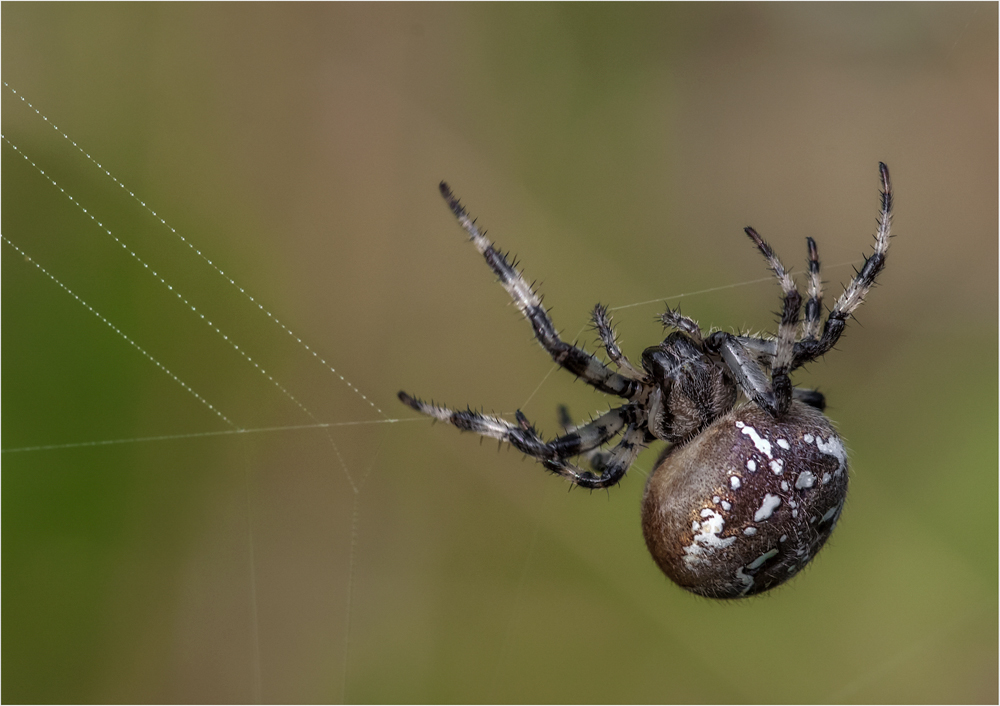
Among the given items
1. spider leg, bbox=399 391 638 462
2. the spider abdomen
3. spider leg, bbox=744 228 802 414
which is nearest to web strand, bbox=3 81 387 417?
spider leg, bbox=399 391 638 462

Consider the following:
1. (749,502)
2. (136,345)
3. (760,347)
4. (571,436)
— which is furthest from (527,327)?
(749,502)

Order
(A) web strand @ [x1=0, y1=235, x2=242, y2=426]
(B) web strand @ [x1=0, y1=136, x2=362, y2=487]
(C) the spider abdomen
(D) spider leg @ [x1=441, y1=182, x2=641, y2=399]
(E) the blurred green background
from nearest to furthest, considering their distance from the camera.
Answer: (C) the spider abdomen, (D) spider leg @ [x1=441, y1=182, x2=641, y2=399], (B) web strand @ [x1=0, y1=136, x2=362, y2=487], (A) web strand @ [x1=0, y1=235, x2=242, y2=426], (E) the blurred green background

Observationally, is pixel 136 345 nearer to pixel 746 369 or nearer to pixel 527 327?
pixel 527 327

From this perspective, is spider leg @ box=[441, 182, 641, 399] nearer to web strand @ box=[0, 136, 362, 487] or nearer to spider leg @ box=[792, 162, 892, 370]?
spider leg @ box=[792, 162, 892, 370]

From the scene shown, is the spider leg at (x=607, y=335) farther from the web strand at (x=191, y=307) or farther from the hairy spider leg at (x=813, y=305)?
the web strand at (x=191, y=307)

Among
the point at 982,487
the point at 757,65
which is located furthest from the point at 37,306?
the point at 982,487

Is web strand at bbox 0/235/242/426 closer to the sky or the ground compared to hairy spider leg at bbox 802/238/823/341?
closer to the ground

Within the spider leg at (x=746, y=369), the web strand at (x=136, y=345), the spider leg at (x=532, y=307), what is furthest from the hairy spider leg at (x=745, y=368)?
the web strand at (x=136, y=345)
